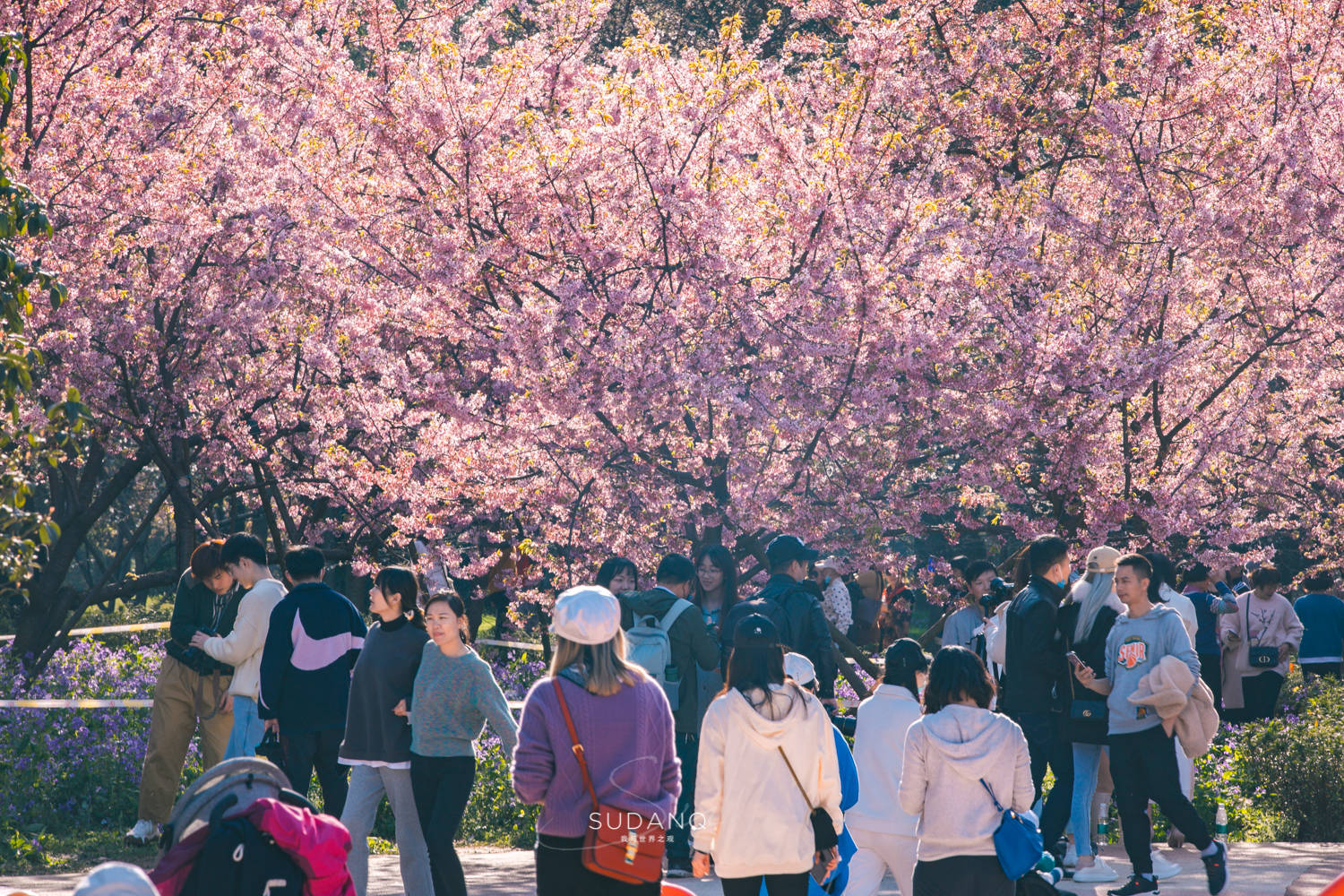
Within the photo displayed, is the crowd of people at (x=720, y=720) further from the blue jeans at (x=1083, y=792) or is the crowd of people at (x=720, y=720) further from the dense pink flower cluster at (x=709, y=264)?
the dense pink flower cluster at (x=709, y=264)

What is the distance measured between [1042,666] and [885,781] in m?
2.33

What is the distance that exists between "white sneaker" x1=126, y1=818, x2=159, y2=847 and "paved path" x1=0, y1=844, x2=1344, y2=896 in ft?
1.40

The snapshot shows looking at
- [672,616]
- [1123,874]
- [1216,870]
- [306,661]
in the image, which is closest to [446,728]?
[306,661]

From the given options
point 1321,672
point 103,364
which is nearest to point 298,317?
point 103,364

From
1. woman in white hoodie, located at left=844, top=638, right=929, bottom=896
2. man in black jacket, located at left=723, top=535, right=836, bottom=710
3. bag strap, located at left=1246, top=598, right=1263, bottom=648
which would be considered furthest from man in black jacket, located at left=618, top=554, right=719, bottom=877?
bag strap, located at left=1246, top=598, right=1263, bottom=648

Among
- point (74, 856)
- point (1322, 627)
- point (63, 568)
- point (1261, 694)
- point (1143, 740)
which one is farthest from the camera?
point (63, 568)

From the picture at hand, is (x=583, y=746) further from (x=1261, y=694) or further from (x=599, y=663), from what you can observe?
(x=1261, y=694)

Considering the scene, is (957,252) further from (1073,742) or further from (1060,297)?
(1073,742)

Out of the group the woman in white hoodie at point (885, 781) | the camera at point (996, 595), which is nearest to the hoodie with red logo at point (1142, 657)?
the camera at point (996, 595)

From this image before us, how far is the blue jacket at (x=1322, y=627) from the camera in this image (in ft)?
44.6

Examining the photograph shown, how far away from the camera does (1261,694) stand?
1318 centimetres

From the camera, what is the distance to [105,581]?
1433cm

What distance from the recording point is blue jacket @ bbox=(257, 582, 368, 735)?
7488mm

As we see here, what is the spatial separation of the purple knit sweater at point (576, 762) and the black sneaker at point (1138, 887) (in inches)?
145
